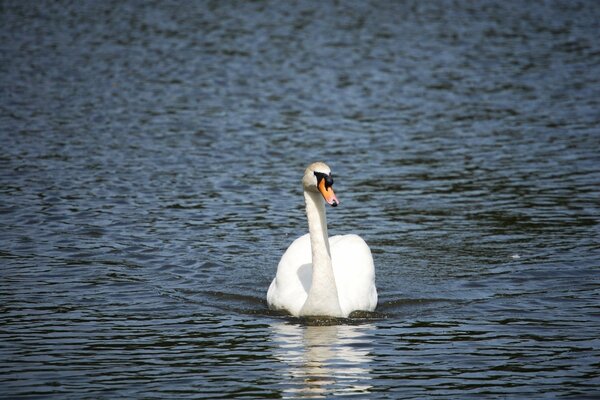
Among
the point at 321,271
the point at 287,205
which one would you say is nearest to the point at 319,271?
the point at 321,271

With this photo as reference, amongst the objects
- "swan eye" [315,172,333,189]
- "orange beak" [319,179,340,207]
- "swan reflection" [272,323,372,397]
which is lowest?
Answer: "swan reflection" [272,323,372,397]

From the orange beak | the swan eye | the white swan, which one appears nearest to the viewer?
the orange beak

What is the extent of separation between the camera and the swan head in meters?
11.0

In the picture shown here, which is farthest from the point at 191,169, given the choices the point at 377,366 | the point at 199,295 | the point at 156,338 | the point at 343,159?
the point at 377,366

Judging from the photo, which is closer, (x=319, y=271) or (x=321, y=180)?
(x=321, y=180)

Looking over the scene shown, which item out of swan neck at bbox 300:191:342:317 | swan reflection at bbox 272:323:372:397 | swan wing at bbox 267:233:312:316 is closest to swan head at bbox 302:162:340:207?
swan neck at bbox 300:191:342:317

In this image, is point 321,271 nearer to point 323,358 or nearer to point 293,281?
point 293,281

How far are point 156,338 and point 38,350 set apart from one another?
1.12 meters

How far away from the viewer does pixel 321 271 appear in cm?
1142

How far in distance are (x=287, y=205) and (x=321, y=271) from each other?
5.61 m

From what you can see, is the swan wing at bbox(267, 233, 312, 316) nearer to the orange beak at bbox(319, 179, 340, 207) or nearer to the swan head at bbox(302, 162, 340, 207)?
the swan head at bbox(302, 162, 340, 207)

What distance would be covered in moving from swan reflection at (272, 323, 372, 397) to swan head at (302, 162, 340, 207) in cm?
127

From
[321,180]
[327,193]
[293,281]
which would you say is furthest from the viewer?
[293,281]

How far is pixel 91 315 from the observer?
11.5 meters
